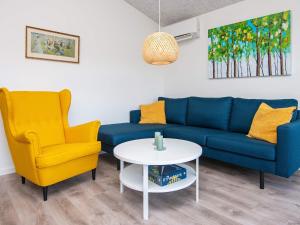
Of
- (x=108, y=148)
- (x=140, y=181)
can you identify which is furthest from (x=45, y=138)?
(x=140, y=181)

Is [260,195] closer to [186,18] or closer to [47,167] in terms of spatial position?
[47,167]

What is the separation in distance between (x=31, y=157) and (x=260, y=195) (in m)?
2.08

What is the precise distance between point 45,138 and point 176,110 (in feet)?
6.47

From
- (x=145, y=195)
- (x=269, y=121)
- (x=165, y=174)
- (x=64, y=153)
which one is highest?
(x=269, y=121)

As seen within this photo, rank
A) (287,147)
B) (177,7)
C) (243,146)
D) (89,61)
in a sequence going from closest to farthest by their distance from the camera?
(287,147)
(243,146)
(89,61)
(177,7)

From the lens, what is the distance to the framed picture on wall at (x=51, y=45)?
2809 millimetres

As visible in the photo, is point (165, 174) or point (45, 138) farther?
point (45, 138)

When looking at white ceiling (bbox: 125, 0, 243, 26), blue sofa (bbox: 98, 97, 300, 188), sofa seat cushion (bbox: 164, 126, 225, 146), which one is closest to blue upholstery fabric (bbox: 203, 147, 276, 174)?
blue sofa (bbox: 98, 97, 300, 188)

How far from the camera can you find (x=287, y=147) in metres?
2.01

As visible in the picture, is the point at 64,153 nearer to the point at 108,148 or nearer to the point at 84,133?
the point at 84,133

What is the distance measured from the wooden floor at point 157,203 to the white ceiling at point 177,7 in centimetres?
249

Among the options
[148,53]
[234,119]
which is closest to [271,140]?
[234,119]

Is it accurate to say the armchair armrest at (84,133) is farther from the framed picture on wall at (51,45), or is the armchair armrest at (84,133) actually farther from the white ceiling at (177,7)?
the white ceiling at (177,7)

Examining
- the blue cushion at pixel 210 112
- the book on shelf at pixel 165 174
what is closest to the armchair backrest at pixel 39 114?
the book on shelf at pixel 165 174
